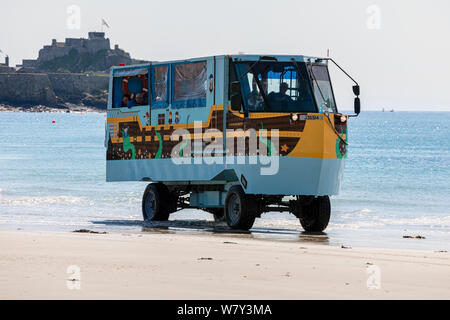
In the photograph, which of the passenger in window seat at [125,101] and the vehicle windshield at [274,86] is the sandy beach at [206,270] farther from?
the passenger in window seat at [125,101]

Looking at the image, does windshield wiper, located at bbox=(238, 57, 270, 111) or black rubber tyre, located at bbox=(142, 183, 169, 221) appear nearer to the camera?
windshield wiper, located at bbox=(238, 57, 270, 111)

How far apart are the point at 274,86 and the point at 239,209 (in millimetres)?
2155

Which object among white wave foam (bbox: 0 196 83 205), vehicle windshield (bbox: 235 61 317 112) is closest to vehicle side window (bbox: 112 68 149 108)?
vehicle windshield (bbox: 235 61 317 112)

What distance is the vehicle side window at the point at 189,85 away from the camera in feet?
60.1

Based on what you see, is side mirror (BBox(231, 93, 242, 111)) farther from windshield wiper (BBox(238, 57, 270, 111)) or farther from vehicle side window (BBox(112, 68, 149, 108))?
vehicle side window (BBox(112, 68, 149, 108))

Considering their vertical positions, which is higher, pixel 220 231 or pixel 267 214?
pixel 220 231

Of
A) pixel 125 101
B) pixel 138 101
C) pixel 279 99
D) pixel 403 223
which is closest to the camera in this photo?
pixel 279 99

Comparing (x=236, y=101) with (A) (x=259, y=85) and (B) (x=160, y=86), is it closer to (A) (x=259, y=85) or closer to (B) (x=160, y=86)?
(A) (x=259, y=85)

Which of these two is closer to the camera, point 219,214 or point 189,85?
point 189,85

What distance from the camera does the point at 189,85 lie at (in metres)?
18.7

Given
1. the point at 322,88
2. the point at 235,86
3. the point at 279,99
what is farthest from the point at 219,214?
the point at 235,86

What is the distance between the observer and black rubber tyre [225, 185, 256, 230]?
17406mm

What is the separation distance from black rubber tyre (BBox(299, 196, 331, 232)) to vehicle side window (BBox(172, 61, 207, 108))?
102 inches
